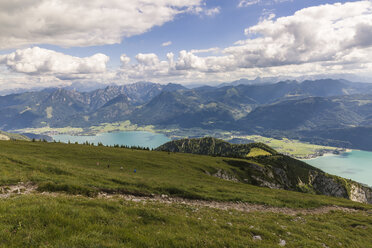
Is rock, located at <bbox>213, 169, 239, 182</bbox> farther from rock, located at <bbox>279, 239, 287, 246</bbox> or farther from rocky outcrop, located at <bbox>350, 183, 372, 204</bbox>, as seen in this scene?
rocky outcrop, located at <bbox>350, 183, 372, 204</bbox>

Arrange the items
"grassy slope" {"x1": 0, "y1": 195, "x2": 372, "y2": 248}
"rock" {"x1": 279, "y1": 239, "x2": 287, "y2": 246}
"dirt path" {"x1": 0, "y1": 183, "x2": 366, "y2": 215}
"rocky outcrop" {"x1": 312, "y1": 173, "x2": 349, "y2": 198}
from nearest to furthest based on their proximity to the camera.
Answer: "grassy slope" {"x1": 0, "y1": 195, "x2": 372, "y2": 248} → "rock" {"x1": 279, "y1": 239, "x2": 287, "y2": 246} → "dirt path" {"x1": 0, "y1": 183, "x2": 366, "y2": 215} → "rocky outcrop" {"x1": 312, "y1": 173, "x2": 349, "y2": 198}

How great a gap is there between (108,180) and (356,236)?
32350 millimetres

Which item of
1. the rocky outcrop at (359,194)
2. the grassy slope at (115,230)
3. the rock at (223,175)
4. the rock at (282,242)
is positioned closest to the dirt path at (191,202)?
the grassy slope at (115,230)

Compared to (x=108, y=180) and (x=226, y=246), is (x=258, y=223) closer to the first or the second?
(x=226, y=246)

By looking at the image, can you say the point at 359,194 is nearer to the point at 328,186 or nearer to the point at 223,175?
the point at 328,186

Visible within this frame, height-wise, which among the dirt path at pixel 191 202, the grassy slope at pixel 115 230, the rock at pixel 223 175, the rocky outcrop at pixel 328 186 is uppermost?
the grassy slope at pixel 115 230

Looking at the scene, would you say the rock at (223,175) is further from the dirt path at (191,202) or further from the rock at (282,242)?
the rock at (282,242)

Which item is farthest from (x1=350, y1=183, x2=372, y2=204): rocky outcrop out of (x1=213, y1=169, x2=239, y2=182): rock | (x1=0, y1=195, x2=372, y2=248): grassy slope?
(x1=0, y1=195, x2=372, y2=248): grassy slope

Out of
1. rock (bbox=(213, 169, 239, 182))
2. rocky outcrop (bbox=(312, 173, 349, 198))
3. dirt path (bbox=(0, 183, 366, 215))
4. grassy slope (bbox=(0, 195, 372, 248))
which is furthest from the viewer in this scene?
rocky outcrop (bbox=(312, 173, 349, 198))

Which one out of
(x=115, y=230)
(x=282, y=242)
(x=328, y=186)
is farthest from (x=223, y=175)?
(x=328, y=186)

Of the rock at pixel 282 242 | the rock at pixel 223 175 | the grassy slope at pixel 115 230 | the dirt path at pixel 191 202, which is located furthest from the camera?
the rock at pixel 223 175

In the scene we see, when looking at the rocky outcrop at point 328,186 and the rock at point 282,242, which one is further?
the rocky outcrop at point 328,186

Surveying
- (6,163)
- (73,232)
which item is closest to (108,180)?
(6,163)

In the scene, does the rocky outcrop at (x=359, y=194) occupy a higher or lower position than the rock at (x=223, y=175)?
lower
